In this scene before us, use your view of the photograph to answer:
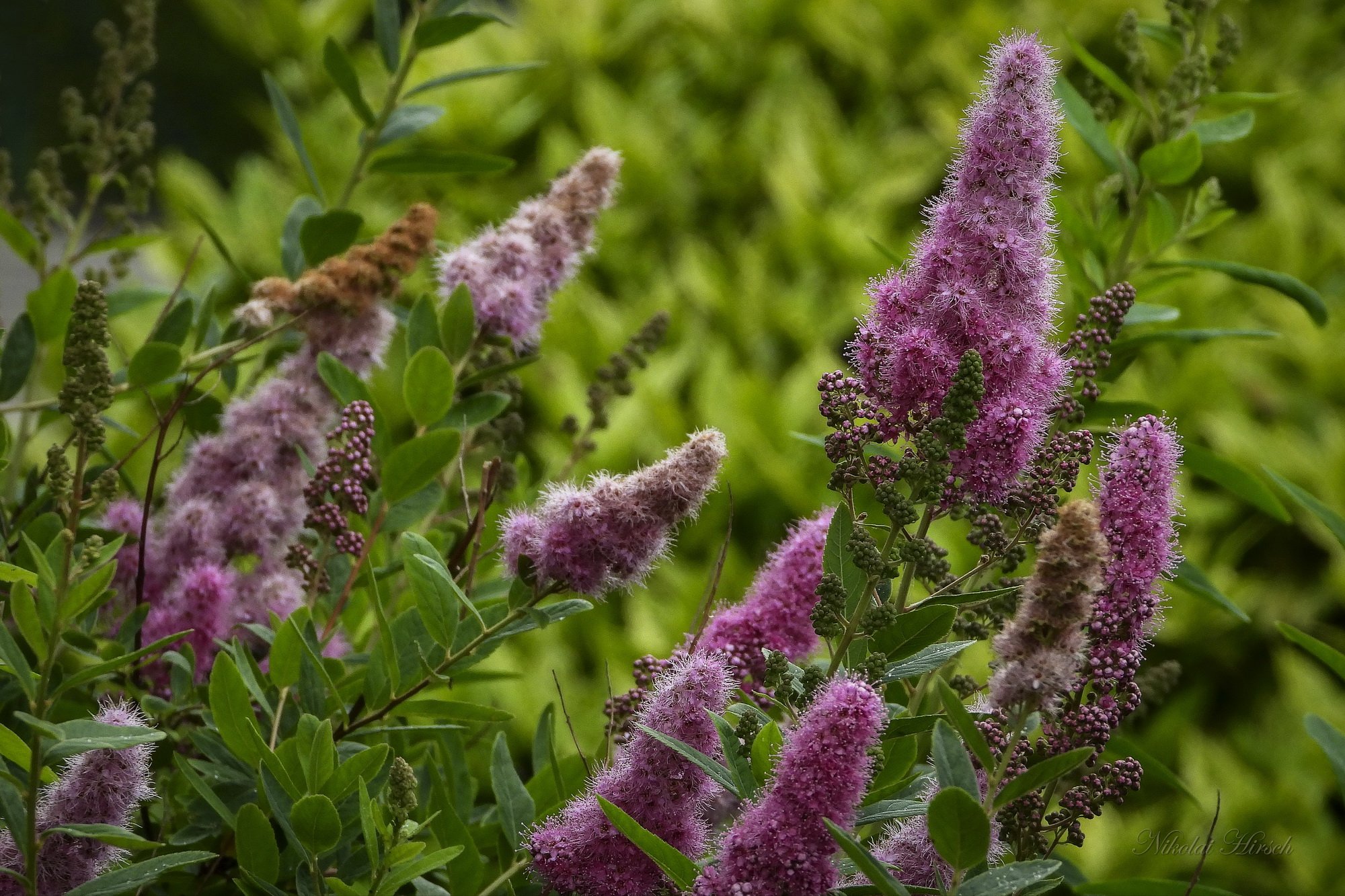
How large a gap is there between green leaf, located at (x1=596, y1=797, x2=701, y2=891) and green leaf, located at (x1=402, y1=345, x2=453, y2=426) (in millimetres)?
338

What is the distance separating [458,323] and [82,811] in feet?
1.25

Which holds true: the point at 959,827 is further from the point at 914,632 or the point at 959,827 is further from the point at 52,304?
the point at 52,304

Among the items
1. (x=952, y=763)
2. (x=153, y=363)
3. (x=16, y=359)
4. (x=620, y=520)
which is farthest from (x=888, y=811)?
(x=16, y=359)

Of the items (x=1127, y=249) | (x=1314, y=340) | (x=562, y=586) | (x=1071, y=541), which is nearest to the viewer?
(x=1071, y=541)

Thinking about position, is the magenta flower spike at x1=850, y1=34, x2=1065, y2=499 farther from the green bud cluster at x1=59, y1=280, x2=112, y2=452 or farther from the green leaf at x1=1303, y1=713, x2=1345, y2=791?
the green bud cluster at x1=59, y1=280, x2=112, y2=452

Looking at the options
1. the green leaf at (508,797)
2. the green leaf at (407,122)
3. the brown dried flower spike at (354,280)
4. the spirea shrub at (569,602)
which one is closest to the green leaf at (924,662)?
the spirea shrub at (569,602)

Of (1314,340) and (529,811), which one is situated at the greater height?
(529,811)

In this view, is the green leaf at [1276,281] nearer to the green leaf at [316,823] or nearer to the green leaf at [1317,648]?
the green leaf at [1317,648]

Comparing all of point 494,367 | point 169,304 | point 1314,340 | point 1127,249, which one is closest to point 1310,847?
point 1314,340

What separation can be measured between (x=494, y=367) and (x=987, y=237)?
0.37m

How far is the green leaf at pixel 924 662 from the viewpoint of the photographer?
577 millimetres

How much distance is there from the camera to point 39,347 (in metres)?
0.95

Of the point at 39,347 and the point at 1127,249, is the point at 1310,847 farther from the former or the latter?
the point at 39,347

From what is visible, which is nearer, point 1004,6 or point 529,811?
point 529,811
